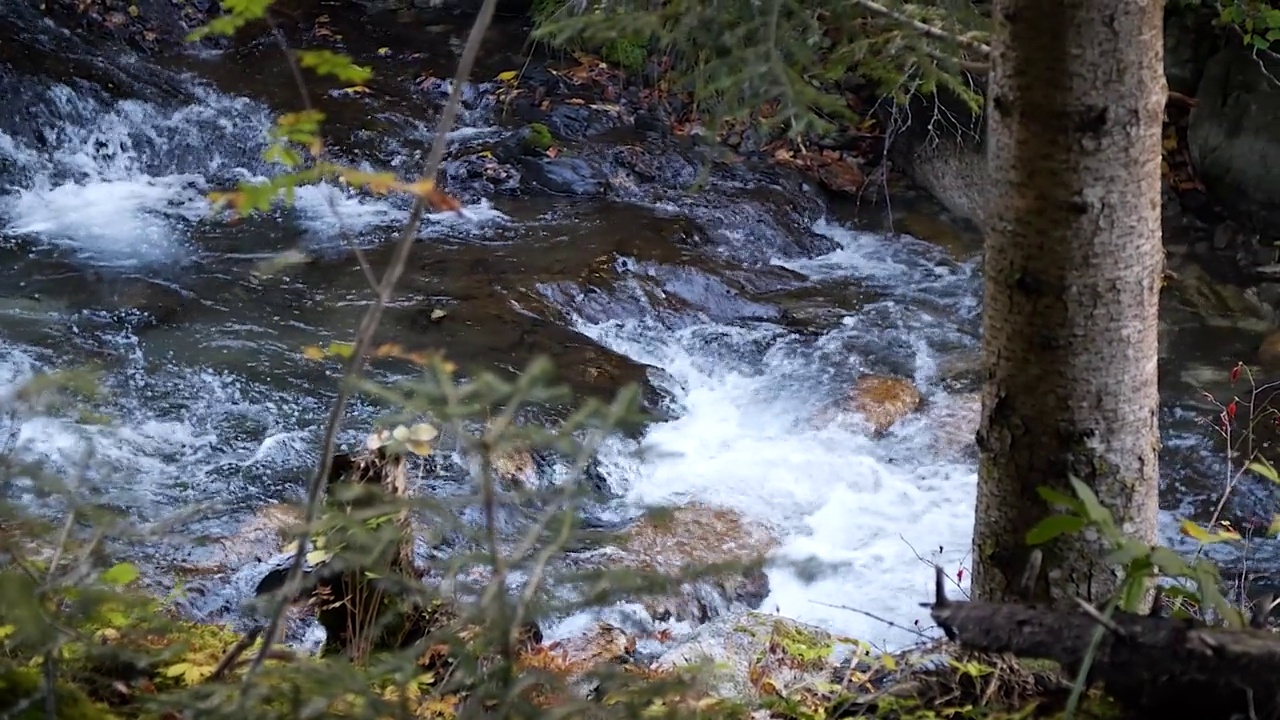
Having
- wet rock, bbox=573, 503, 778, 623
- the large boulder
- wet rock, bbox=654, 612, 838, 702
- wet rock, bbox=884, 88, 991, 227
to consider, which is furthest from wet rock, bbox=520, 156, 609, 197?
wet rock, bbox=654, 612, 838, 702

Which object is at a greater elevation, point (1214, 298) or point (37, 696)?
point (37, 696)

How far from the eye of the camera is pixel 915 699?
2.28 metres

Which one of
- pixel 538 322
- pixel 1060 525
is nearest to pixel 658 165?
pixel 538 322

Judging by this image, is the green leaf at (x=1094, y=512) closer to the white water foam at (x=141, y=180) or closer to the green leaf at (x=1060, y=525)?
the green leaf at (x=1060, y=525)

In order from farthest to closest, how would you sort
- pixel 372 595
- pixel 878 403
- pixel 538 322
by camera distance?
1. pixel 538 322
2. pixel 878 403
3. pixel 372 595

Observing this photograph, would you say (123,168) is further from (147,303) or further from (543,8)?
(543,8)

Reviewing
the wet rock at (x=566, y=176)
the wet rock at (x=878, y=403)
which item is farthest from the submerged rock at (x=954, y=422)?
the wet rock at (x=566, y=176)

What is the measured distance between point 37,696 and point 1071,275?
196 cm

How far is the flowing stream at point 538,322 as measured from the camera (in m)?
5.82

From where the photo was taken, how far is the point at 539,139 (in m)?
10.3

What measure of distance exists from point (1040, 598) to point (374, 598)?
1825 millimetres

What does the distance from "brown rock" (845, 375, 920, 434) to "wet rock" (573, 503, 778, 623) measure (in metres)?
1.35

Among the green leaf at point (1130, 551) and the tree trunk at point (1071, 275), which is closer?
the green leaf at point (1130, 551)

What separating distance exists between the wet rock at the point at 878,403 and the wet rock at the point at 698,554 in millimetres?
1297
